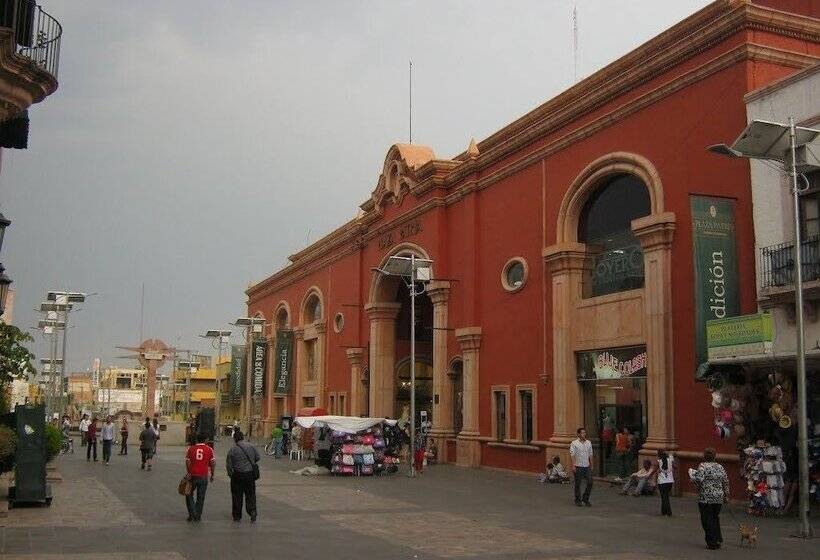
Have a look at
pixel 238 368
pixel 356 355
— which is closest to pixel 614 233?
pixel 356 355

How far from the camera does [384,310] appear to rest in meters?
38.4

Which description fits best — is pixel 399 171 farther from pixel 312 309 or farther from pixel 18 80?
pixel 18 80

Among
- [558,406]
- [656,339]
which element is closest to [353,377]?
[558,406]

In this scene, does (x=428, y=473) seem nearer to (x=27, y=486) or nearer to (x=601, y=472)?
(x=601, y=472)

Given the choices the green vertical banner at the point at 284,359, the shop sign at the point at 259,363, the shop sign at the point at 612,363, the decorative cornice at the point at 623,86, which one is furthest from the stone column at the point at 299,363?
the shop sign at the point at 612,363

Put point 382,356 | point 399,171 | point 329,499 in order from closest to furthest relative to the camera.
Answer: point 329,499
point 399,171
point 382,356

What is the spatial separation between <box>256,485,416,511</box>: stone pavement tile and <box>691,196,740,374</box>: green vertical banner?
695 cm

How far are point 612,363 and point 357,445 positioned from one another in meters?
8.12

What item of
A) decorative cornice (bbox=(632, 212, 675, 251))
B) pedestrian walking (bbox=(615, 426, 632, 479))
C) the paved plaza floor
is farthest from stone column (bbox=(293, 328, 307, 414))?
decorative cornice (bbox=(632, 212, 675, 251))

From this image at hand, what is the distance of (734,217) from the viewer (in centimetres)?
1859

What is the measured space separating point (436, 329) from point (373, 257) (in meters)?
8.67

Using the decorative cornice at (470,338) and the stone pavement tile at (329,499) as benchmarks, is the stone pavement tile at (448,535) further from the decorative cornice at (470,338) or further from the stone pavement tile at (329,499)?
the decorative cornice at (470,338)

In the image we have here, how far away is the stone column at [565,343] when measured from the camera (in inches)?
967

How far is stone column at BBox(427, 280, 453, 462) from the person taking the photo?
31.5m
